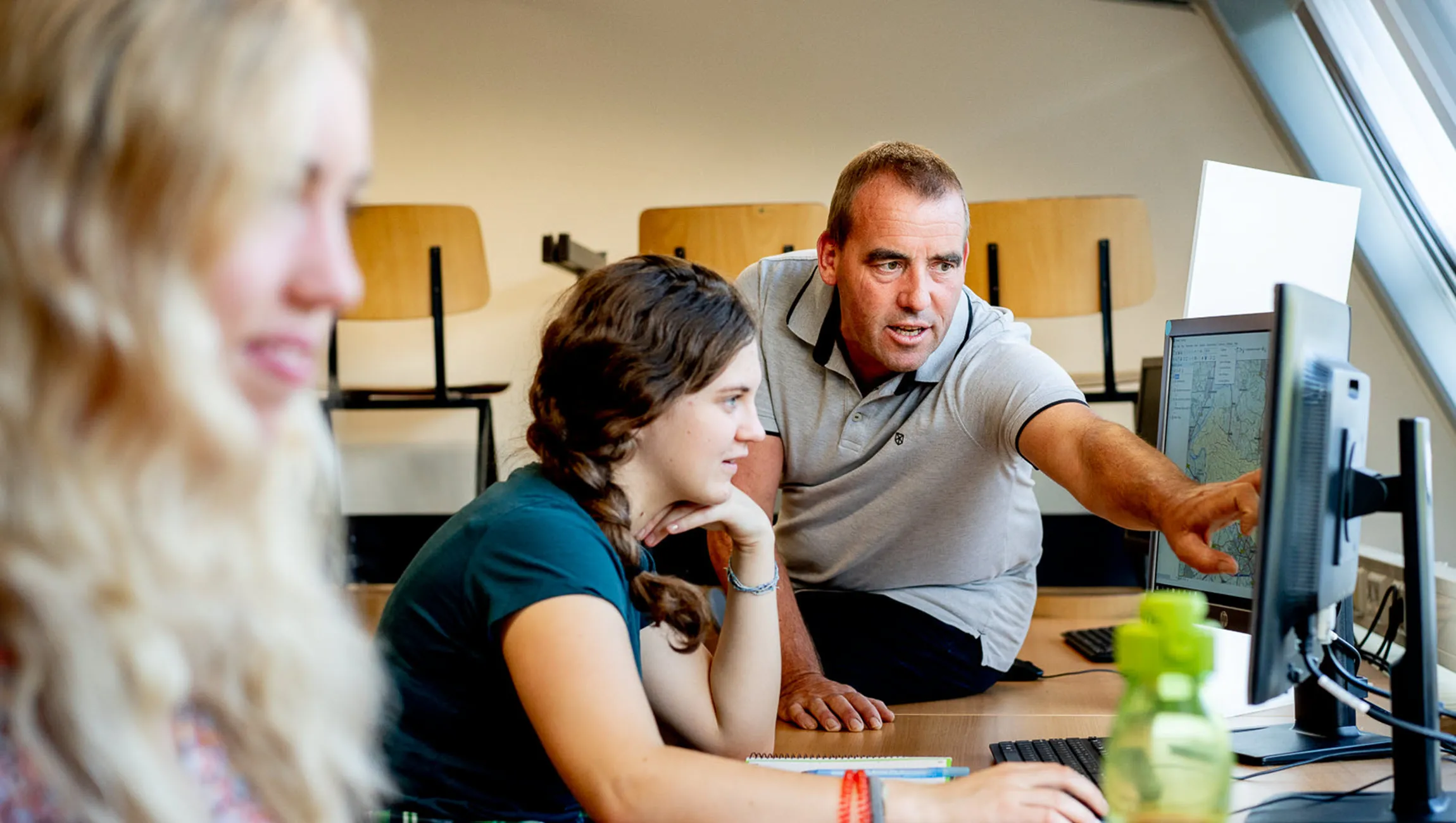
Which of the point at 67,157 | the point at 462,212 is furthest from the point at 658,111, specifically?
the point at 67,157

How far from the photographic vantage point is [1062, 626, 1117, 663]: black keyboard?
73.4 inches

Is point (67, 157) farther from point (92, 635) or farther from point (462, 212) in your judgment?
point (462, 212)

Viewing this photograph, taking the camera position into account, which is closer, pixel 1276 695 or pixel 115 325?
pixel 115 325

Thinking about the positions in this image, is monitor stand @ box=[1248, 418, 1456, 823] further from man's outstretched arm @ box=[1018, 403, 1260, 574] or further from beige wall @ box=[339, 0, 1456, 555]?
beige wall @ box=[339, 0, 1456, 555]

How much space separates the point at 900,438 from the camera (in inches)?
74.5

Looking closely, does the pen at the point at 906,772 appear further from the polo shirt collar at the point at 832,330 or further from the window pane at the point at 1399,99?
the window pane at the point at 1399,99

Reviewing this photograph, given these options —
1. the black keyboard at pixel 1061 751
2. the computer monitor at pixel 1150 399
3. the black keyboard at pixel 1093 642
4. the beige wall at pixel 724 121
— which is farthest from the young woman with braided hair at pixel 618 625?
the beige wall at pixel 724 121

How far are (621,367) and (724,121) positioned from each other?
332 centimetres

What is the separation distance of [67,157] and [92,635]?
21 centimetres

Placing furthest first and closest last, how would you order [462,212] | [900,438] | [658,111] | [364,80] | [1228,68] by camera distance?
[658,111] → [1228,68] → [462,212] → [900,438] → [364,80]

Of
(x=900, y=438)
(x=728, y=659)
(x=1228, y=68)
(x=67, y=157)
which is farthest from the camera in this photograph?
(x=1228, y=68)

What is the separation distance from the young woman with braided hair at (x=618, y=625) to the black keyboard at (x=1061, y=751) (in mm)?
212

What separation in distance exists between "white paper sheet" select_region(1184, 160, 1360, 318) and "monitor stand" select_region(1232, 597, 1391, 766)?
52 cm

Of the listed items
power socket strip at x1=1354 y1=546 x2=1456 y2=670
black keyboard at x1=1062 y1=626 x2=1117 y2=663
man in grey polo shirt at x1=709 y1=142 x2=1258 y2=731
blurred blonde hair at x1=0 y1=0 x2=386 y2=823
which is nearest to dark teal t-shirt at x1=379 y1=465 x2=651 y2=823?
blurred blonde hair at x1=0 y1=0 x2=386 y2=823
